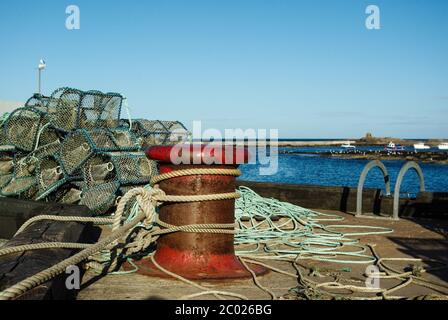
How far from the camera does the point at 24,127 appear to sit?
25.5 ft

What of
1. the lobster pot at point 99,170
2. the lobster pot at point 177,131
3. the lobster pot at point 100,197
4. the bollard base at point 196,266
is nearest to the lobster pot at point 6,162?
the lobster pot at point 99,170

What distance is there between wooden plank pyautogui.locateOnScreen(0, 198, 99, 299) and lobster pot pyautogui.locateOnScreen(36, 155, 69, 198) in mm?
1333

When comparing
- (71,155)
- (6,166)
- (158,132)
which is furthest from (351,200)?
(6,166)

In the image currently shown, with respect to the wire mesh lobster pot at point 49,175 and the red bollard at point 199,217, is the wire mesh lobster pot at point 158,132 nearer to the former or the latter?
the wire mesh lobster pot at point 49,175

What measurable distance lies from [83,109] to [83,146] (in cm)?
101

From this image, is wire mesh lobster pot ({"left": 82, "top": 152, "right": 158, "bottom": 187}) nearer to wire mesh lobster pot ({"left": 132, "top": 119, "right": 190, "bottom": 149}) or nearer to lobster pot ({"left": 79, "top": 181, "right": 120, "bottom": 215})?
lobster pot ({"left": 79, "top": 181, "right": 120, "bottom": 215})

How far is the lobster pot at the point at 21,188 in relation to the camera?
7104mm

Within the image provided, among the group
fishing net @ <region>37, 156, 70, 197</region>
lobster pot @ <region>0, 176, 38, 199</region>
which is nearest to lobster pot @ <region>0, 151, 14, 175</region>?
lobster pot @ <region>0, 176, 38, 199</region>

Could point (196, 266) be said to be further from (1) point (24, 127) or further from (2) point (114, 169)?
(1) point (24, 127)

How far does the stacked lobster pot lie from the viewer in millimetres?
6875

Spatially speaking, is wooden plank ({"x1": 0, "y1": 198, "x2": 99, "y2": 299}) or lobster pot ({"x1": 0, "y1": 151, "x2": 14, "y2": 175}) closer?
wooden plank ({"x1": 0, "y1": 198, "x2": 99, "y2": 299})

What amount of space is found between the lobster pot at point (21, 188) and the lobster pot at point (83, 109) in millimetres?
943
